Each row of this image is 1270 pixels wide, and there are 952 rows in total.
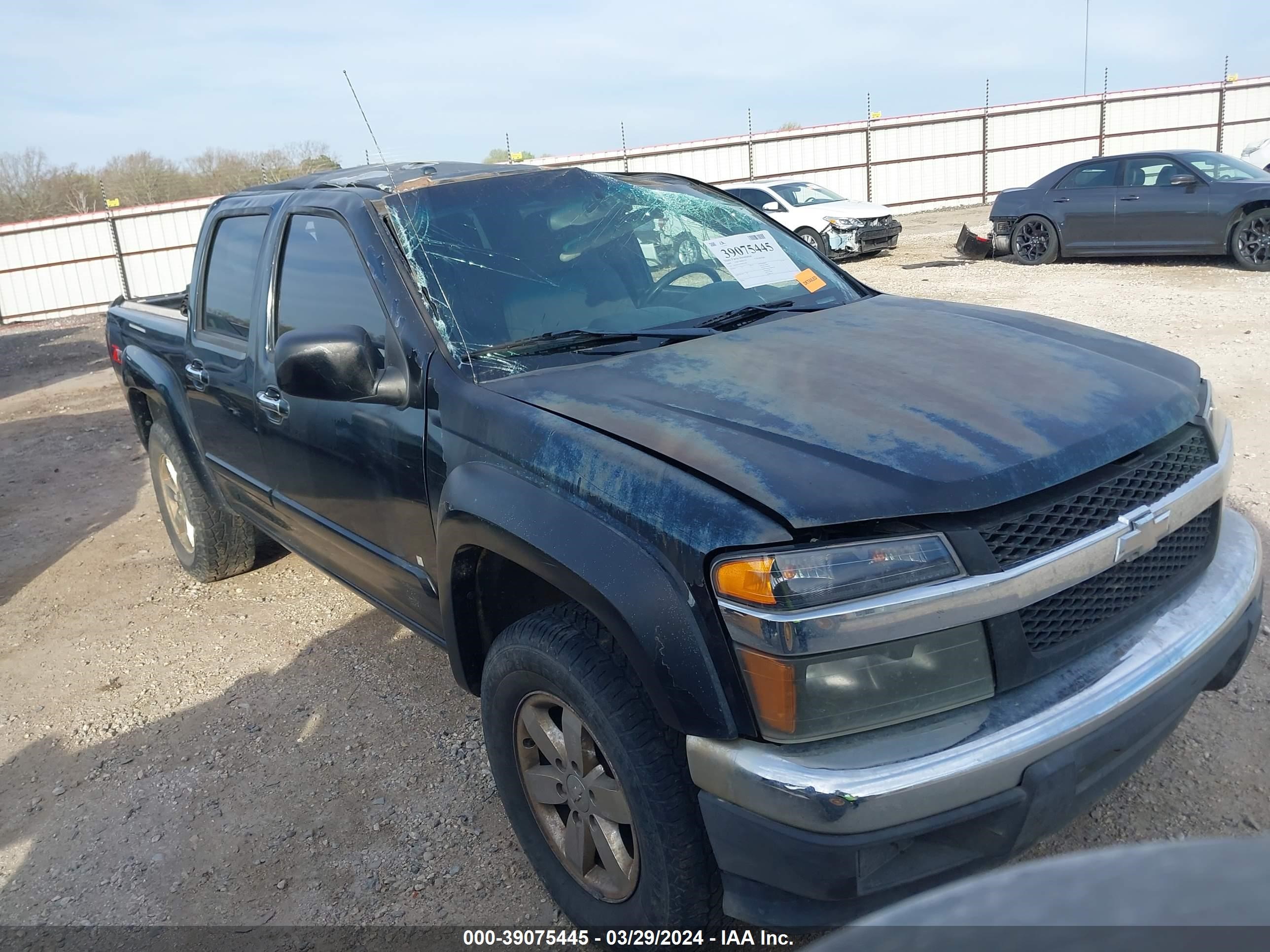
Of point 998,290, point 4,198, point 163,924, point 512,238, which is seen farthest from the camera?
point 4,198

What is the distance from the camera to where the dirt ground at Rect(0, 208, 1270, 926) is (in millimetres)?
2580

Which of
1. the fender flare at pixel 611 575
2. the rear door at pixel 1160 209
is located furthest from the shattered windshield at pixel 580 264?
the rear door at pixel 1160 209

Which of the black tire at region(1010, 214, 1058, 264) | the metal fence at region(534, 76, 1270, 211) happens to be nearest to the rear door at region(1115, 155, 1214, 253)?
the black tire at region(1010, 214, 1058, 264)

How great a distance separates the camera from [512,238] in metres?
2.87

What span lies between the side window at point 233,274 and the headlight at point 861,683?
8.52ft

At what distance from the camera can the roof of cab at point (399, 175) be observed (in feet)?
10.0

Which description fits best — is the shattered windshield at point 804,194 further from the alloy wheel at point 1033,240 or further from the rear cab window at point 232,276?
the rear cab window at point 232,276

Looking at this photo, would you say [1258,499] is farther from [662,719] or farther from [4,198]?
[4,198]

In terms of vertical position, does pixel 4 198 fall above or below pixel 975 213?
above

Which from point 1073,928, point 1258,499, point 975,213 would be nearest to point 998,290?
point 1258,499

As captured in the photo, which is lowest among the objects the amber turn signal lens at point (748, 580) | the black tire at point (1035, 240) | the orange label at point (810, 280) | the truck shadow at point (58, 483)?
the truck shadow at point (58, 483)

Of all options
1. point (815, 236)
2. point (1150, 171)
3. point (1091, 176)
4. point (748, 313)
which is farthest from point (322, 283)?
point (815, 236)

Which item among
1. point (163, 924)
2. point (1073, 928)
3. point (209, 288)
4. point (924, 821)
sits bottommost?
point (163, 924)

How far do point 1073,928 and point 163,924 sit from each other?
2.44m
